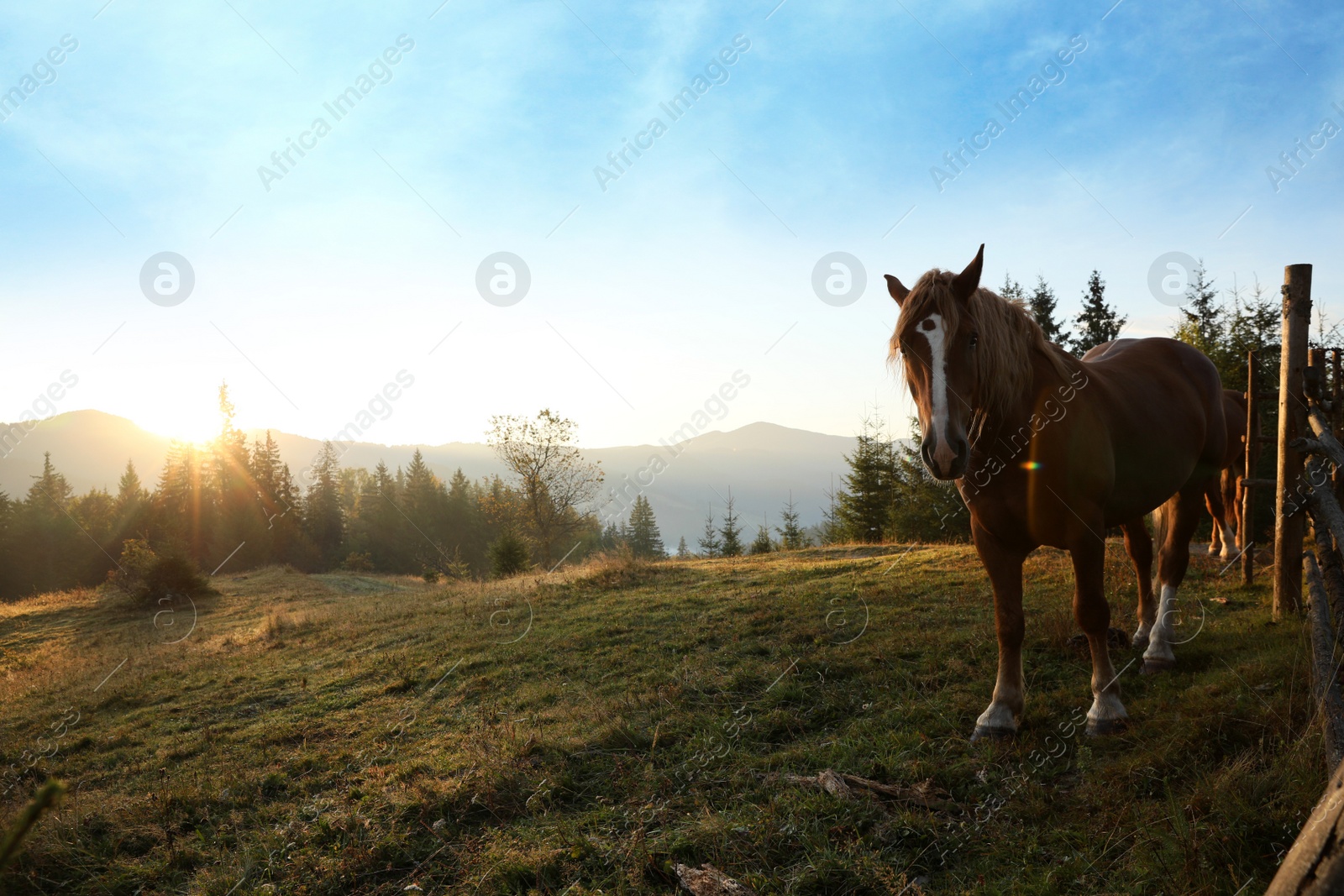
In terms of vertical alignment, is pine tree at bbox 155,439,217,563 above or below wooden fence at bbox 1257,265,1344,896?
above

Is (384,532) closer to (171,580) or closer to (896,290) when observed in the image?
(171,580)

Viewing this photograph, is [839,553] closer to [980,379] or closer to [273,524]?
[980,379]

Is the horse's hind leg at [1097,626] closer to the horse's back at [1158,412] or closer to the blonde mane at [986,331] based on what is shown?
the horse's back at [1158,412]

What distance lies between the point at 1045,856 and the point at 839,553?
1338 cm

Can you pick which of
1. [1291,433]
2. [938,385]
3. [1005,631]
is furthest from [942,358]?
[1291,433]

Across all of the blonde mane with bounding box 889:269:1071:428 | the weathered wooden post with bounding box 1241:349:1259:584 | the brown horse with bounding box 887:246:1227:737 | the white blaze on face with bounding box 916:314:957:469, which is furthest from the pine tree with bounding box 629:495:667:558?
the white blaze on face with bounding box 916:314:957:469

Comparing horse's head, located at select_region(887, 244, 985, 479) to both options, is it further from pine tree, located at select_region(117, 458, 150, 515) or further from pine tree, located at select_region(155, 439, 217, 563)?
pine tree, located at select_region(117, 458, 150, 515)

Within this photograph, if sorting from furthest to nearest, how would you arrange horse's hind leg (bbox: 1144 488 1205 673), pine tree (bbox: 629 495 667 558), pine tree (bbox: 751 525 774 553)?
1. pine tree (bbox: 629 495 667 558)
2. pine tree (bbox: 751 525 774 553)
3. horse's hind leg (bbox: 1144 488 1205 673)

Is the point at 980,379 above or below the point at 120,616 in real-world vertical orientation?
above

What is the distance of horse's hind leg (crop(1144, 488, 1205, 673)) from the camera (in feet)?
17.0

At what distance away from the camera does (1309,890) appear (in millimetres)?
1340

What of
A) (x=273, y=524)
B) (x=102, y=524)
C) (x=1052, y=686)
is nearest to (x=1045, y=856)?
(x=1052, y=686)

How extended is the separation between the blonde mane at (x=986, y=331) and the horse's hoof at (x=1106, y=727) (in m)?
1.93

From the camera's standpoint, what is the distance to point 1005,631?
4453 mm
